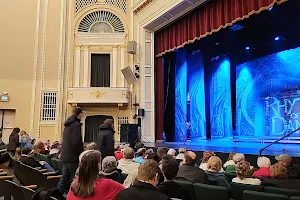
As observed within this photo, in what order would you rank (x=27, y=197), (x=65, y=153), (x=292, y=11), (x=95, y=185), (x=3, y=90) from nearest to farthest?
1. (x=95, y=185)
2. (x=27, y=197)
3. (x=65, y=153)
4. (x=292, y=11)
5. (x=3, y=90)

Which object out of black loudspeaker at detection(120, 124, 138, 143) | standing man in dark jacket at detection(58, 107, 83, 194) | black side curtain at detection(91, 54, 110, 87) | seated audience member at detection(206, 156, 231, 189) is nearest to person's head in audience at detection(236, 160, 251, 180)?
seated audience member at detection(206, 156, 231, 189)

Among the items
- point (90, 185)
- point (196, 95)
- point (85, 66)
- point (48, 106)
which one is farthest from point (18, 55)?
point (90, 185)

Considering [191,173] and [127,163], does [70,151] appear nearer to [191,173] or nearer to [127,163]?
[127,163]

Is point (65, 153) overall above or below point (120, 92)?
below

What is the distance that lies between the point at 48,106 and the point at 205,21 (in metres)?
7.23

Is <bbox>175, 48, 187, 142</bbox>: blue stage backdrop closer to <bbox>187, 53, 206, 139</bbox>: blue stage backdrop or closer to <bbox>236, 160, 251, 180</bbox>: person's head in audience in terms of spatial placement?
<bbox>187, 53, 206, 139</bbox>: blue stage backdrop

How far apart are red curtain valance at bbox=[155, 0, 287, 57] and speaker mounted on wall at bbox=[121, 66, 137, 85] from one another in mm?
1351

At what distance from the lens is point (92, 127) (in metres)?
13.4

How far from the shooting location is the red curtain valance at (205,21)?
8.32 m

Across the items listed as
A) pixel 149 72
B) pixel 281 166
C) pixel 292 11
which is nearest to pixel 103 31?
pixel 149 72

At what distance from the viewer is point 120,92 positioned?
1277cm

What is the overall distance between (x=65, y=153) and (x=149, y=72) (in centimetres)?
875

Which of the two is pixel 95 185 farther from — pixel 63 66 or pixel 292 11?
pixel 63 66

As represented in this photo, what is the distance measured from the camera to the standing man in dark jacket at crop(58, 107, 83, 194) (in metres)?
4.20
